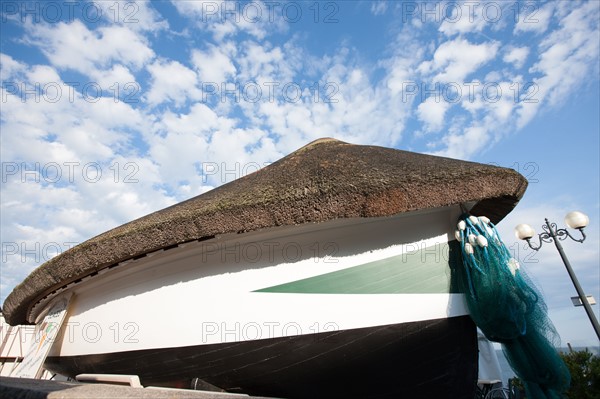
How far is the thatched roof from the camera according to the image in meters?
2.52

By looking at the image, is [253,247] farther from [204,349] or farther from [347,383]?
[347,383]

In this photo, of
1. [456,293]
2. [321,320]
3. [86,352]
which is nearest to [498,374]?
[456,293]

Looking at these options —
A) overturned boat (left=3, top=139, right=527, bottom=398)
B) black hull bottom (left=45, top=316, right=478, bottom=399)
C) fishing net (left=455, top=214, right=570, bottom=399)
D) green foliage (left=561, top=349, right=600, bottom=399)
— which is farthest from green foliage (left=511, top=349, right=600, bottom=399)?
overturned boat (left=3, top=139, right=527, bottom=398)

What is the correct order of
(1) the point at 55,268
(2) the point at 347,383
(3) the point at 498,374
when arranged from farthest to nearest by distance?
(3) the point at 498,374 → (1) the point at 55,268 → (2) the point at 347,383

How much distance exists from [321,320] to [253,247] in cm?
76

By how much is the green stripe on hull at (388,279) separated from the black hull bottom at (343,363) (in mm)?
264

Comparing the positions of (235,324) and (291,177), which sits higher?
(291,177)

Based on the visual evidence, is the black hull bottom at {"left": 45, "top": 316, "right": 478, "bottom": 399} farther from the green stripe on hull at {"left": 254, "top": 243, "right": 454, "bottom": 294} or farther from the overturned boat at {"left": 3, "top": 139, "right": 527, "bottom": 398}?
the green stripe on hull at {"left": 254, "top": 243, "right": 454, "bottom": 294}

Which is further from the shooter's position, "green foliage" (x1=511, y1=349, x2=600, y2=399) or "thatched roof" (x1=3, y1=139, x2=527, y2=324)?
"green foliage" (x1=511, y1=349, x2=600, y2=399)

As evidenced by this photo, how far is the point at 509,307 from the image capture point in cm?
255

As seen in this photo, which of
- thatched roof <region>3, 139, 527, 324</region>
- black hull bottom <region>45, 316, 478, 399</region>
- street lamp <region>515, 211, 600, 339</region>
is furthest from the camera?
street lamp <region>515, 211, 600, 339</region>

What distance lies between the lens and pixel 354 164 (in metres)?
2.94

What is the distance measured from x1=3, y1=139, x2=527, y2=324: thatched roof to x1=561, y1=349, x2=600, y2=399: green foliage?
287 inches

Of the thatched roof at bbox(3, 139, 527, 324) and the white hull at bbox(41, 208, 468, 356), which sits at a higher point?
the thatched roof at bbox(3, 139, 527, 324)
